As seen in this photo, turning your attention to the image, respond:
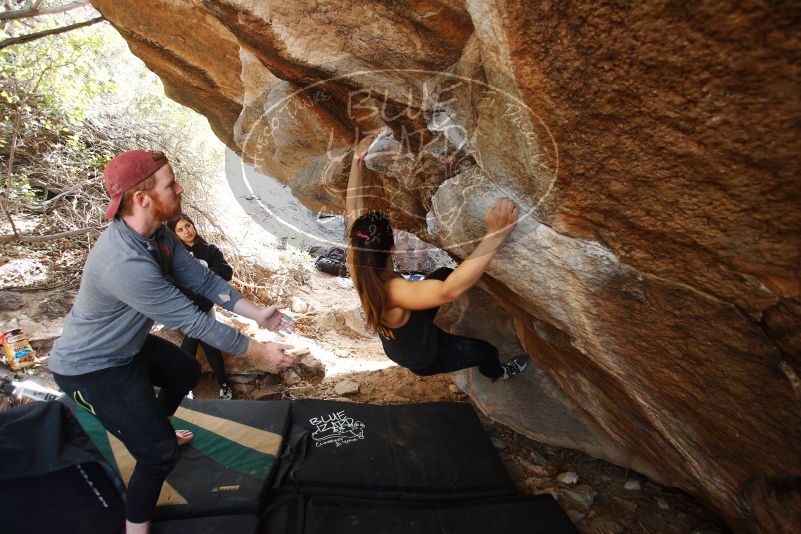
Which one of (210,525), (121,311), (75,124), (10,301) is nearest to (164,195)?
(121,311)

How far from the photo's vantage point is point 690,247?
4.13ft

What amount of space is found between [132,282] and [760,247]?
2.12 meters

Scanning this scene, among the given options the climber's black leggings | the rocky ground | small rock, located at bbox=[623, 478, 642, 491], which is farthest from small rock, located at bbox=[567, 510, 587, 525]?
the climber's black leggings

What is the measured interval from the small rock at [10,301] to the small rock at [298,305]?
343cm

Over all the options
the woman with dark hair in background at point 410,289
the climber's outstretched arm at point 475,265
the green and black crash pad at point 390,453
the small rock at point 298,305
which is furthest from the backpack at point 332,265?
the climber's outstretched arm at point 475,265

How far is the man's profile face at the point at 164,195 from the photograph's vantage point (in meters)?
1.77

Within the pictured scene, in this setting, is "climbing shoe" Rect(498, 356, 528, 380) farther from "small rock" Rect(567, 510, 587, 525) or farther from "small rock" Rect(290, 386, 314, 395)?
"small rock" Rect(290, 386, 314, 395)

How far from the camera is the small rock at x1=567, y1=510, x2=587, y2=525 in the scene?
2.56 m

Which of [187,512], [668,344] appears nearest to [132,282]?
[187,512]

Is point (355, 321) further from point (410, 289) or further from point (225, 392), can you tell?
point (410, 289)

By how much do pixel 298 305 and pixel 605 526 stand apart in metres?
5.46

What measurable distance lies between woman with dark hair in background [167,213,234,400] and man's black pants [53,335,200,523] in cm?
122

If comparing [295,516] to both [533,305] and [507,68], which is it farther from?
[507,68]

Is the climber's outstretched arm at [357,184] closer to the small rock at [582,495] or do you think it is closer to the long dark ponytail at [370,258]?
the long dark ponytail at [370,258]
